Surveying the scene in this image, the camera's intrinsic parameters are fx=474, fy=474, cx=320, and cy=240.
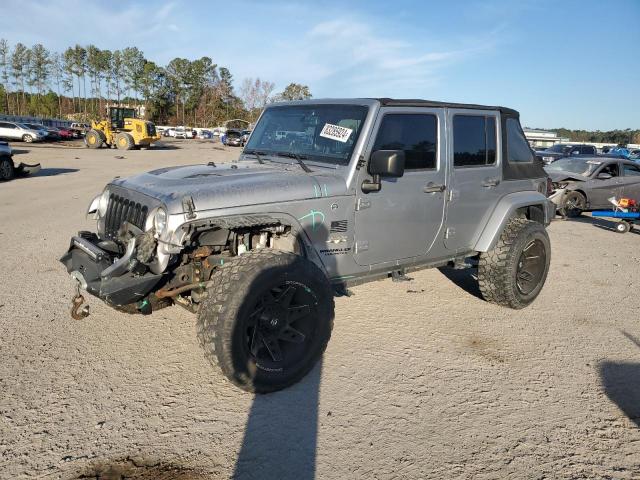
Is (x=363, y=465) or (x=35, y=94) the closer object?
(x=363, y=465)

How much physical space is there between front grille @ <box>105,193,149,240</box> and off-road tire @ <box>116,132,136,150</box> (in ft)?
107

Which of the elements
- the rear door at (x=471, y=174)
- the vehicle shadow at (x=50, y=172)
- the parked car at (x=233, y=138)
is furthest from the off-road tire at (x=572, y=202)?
the parked car at (x=233, y=138)

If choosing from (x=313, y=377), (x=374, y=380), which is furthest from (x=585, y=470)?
(x=313, y=377)

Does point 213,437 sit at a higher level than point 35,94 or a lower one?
lower

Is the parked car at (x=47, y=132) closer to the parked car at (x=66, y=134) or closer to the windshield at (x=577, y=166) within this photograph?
the parked car at (x=66, y=134)

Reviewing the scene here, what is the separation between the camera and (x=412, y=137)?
4.15 metres

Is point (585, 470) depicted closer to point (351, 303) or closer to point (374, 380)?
point (374, 380)

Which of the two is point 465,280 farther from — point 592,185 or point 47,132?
point 47,132

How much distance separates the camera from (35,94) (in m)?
81.1

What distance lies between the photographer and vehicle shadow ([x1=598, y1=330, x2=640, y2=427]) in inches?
129

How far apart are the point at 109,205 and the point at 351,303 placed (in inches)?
104

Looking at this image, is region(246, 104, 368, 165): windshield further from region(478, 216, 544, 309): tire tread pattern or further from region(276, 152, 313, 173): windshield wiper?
region(478, 216, 544, 309): tire tread pattern

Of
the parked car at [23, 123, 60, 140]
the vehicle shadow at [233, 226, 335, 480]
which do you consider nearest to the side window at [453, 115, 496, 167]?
the vehicle shadow at [233, 226, 335, 480]

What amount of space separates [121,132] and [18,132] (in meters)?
9.33
